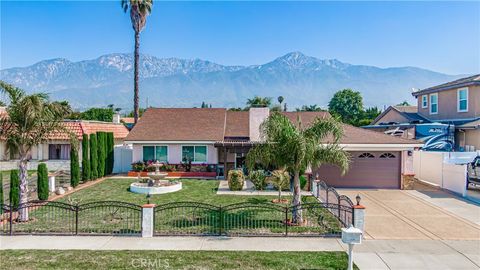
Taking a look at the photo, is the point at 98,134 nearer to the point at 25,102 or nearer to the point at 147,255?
the point at 25,102

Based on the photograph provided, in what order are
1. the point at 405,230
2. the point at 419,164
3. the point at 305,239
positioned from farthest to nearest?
the point at 419,164, the point at 405,230, the point at 305,239

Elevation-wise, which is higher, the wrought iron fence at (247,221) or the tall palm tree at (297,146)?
the tall palm tree at (297,146)

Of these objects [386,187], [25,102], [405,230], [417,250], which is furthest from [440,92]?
[25,102]

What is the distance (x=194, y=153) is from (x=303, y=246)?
15481 millimetres

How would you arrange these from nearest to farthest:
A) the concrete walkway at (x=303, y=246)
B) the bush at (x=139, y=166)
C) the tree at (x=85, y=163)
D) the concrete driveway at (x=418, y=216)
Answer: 1. the concrete walkway at (x=303, y=246)
2. the concrete driveway at (x=418, y=216)
3. the tree at (x=85, y=163)
4. the bush at (x=139, y=166)

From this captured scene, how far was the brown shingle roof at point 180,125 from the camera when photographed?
23812 mm

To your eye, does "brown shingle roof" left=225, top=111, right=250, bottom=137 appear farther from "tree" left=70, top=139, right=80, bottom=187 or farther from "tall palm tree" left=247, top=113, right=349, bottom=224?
"tall palm tree" left=247, top=113, right=349, bottom=224

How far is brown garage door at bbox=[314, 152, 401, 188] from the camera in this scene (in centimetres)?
1936

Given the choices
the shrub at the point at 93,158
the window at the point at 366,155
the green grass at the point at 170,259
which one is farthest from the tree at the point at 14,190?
the window at the point at 366,155

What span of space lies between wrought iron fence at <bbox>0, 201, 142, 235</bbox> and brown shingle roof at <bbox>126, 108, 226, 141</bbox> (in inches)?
426

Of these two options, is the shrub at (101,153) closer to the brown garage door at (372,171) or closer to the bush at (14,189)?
the bush at (14,189)

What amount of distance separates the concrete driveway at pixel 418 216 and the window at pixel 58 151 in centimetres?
2323

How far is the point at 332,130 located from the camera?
11.3 meters

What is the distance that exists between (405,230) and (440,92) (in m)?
19.6
